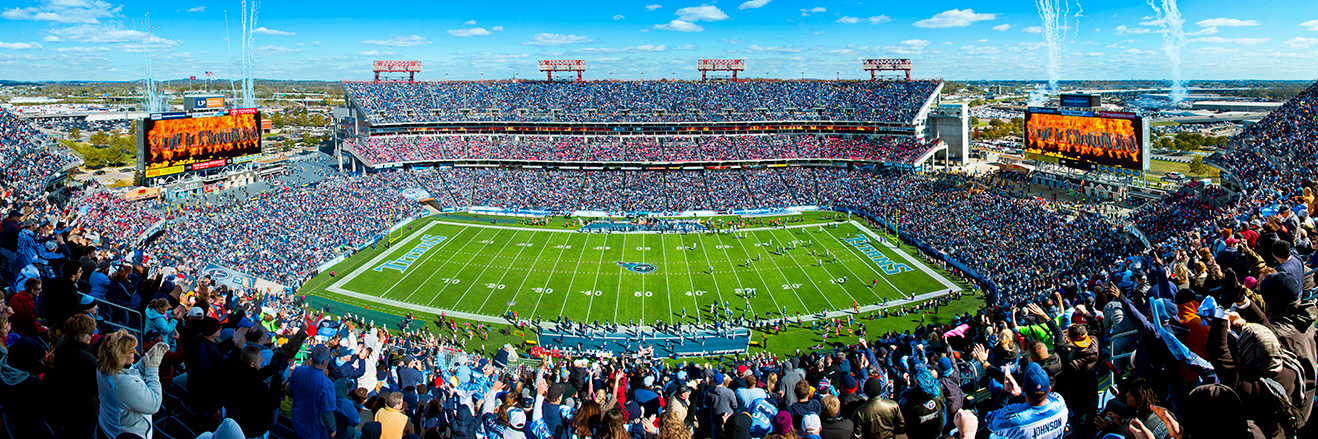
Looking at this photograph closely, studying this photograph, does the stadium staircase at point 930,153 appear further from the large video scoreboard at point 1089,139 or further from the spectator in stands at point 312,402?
the spectator in stands at point 312,402

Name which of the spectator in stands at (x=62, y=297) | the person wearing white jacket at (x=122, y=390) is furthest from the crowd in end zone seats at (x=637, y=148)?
the person wearing white jacket at (x=122, y=390)

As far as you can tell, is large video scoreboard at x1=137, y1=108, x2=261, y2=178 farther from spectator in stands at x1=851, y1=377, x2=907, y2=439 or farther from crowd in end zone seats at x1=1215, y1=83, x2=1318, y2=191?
crowd in end zone seats at x1=1215, y1=83, x2=1318, y2=191

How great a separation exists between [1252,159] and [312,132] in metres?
134

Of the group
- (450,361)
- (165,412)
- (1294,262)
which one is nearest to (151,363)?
(165,412)

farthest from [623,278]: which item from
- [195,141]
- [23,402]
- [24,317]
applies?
[23,402]

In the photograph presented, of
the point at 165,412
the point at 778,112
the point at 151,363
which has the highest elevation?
the point at 778,112

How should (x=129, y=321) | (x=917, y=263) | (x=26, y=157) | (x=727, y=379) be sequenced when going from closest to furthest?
(x=129, y=321), (x=727, y=379), (x=26, y=157), (x=917, y=263)

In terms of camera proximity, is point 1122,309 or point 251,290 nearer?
point 1122,309

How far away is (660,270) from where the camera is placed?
118ft

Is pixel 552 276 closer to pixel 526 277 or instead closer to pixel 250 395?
pixel 526 277

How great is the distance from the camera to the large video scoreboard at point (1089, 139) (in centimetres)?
3809

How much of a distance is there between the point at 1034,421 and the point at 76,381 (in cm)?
713

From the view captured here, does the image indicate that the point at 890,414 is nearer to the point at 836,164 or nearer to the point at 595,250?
the point at 595,250

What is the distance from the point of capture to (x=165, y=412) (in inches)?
256
